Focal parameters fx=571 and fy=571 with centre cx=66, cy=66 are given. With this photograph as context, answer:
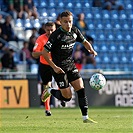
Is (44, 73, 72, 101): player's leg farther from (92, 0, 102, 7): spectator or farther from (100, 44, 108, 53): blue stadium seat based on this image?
(92, 0, 102, 7): spectator

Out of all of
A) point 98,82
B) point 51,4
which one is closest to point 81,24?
point 51,4

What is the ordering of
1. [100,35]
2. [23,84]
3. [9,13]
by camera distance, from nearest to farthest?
1. [23,84]
2. [9,13]
3. [100,35]

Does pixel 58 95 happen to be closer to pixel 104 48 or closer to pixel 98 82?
pixel 98 82

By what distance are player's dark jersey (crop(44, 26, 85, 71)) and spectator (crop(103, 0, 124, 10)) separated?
48.4ft

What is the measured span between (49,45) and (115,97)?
33.5 ft

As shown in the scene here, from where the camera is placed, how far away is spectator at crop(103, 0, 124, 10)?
25578mm

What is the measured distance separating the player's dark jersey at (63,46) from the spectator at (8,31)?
35.4ft

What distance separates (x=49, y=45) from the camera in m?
10.7

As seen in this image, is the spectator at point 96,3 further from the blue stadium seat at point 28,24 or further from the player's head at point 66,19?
the player's head at point 66,19

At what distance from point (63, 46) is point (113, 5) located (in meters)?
15.5

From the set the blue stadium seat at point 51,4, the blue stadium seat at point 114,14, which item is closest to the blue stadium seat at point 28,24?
the blue stadium seat at point 51,4

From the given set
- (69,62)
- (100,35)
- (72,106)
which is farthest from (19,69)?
(69,62)

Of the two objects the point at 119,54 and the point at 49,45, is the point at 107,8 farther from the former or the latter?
the point at 49,45

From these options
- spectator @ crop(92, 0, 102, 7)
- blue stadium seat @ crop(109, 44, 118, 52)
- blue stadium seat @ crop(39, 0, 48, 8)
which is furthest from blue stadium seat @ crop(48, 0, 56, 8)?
blue stadium seat @ crop(109, 44, 118, 52)
